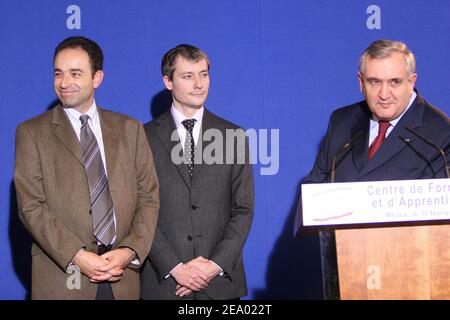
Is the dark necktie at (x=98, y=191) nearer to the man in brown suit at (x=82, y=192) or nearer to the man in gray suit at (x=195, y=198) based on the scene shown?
the man in brown suit at (x=82, y=192)

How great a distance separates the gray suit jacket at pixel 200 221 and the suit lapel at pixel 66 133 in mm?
416

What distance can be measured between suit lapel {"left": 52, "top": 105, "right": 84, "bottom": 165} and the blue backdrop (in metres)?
0.93

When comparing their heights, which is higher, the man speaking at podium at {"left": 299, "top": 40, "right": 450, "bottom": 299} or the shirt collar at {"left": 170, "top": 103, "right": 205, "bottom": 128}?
the shirt collar at {"left": 170, "top": 103, "right": 205, "bottom": 128}

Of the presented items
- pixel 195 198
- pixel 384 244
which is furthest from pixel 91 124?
pixel 384 244

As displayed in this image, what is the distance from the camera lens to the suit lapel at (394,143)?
8.97 feet

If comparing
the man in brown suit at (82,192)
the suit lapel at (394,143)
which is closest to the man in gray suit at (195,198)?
the man in brown suit at (82,192)

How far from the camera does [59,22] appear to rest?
3744mm

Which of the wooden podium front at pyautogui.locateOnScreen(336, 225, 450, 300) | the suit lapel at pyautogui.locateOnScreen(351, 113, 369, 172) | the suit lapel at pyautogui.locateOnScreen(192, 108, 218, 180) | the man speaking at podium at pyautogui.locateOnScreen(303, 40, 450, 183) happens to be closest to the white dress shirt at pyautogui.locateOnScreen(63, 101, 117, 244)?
the suit lapel at pyautogui.locateOnScreen(192, 108, 218, 180)

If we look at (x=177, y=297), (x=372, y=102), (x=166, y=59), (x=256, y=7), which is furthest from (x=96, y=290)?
(x=256, y=7)

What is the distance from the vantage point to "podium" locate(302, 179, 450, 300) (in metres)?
2.21

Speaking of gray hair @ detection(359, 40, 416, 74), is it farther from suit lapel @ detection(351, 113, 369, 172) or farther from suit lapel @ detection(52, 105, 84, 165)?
suit lapel @ detection(52, 105, 84, 165)

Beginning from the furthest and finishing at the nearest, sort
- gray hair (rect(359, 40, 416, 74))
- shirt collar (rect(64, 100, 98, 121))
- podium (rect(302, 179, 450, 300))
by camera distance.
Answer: shirt collar (rect(64, 100, 98, 121)) → gray hair (rect(359, 40, 416, 74)) → podium (rect(302, 179, 450, 300))

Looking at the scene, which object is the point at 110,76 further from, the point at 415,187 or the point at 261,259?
the point at 415,187

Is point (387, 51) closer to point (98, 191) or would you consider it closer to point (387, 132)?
point (387, 132)
